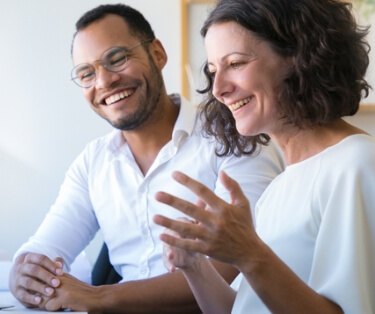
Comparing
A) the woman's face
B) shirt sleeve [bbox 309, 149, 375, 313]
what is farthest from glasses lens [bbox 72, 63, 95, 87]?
shirt sleeve [bbox 309, 149, 375, 313]

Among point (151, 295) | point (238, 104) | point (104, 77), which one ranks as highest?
point (104, 77)

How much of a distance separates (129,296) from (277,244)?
1.99ft

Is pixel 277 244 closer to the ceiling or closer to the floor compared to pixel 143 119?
closer to the floor

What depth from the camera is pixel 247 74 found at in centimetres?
130

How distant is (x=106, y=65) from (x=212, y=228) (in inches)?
45.1

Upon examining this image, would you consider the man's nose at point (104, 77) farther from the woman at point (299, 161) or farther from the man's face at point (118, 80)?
the woman at point (299, 161)

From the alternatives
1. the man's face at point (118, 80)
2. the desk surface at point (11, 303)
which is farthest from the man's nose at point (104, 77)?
the desk surface at point (11, 303)

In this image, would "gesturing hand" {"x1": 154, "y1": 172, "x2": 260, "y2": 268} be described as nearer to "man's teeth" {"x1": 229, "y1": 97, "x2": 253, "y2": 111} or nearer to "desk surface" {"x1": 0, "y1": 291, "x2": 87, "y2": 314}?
"man's teeth" {"x1": 229, "y1": 97, "x2": 253, "y2": 111}

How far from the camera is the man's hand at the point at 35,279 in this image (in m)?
1.75

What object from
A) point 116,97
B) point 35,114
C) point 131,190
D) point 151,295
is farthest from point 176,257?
point 35,114

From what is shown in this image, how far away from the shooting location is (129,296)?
1732 mm

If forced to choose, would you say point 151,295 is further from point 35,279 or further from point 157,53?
point 157,53

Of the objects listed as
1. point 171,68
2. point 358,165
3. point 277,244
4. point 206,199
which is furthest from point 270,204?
point 171,68

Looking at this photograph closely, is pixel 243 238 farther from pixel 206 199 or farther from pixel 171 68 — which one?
pixel 171 68
